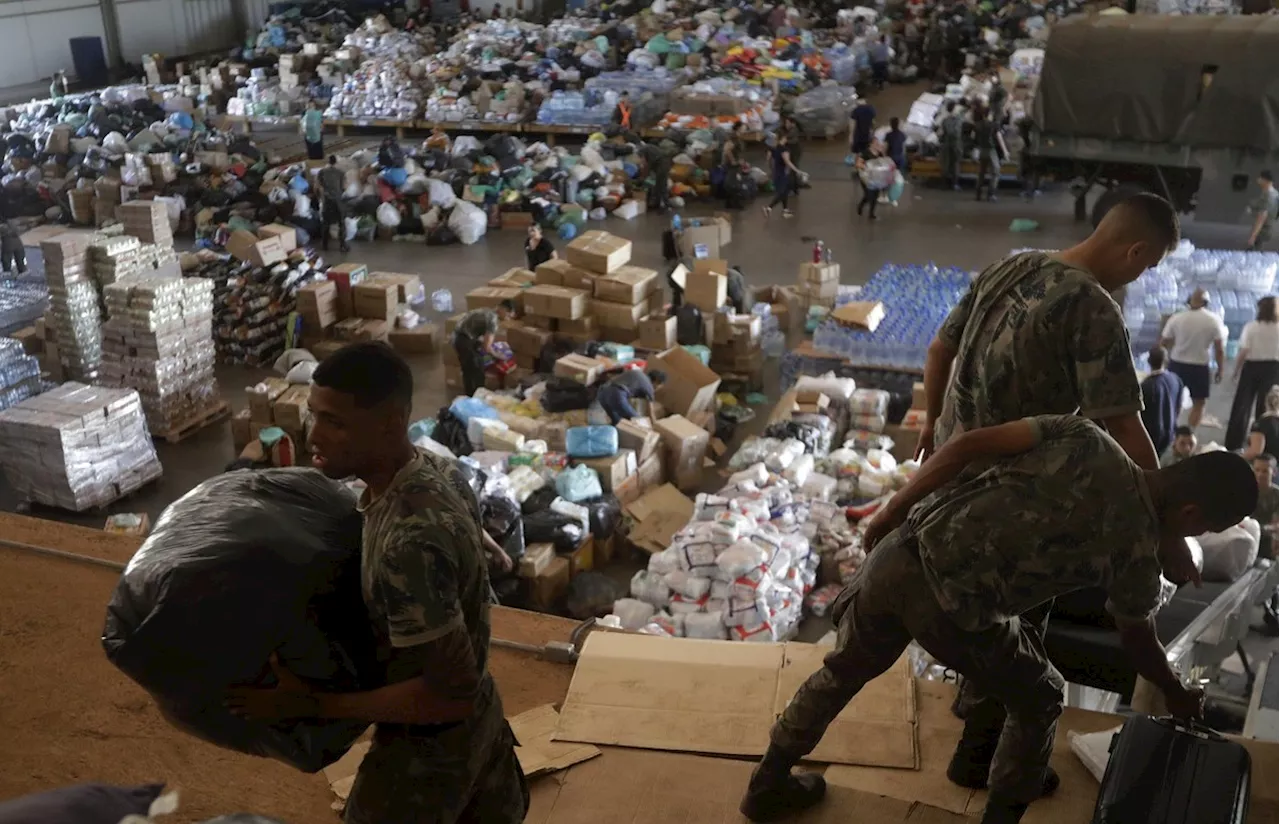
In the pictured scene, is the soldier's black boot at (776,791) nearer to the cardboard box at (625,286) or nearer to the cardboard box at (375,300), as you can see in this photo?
the cardboard box at (625,286)

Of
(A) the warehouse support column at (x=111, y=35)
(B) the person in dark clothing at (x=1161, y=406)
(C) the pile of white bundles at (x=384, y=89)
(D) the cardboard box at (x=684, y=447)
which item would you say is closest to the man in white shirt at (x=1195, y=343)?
(B) the person in dark clothing at (x=1161, y=406)

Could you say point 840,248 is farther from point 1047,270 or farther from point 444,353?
point 1047,270

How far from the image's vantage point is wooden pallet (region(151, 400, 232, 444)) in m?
9.04

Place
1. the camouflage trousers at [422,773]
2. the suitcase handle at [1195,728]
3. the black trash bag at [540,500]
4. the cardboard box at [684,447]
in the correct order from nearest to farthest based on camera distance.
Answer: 1. the camouflage trousers at [422,773]
2. the suitcase handle at [1195,728]
3. the black trash bag at [540,500]
4. the cardboard box at [684,447]

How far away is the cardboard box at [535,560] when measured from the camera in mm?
6652

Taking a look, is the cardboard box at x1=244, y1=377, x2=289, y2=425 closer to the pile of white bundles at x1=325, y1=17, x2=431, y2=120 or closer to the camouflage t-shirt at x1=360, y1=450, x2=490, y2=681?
the camouflage t-shirt at x1=360, y1=450, x2=490, y2=681

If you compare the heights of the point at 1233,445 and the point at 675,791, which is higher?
the point at 675,791

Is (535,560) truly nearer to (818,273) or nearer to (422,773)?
(422,773)

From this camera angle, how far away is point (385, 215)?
1440 centimetres

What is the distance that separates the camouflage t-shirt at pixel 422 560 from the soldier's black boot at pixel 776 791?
3.53ft

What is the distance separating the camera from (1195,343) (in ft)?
26.4

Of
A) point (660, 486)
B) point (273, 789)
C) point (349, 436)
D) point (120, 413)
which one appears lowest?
point (660, 486)

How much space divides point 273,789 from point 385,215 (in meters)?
11.6

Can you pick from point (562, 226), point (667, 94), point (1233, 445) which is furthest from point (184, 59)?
point (1233, 445)
